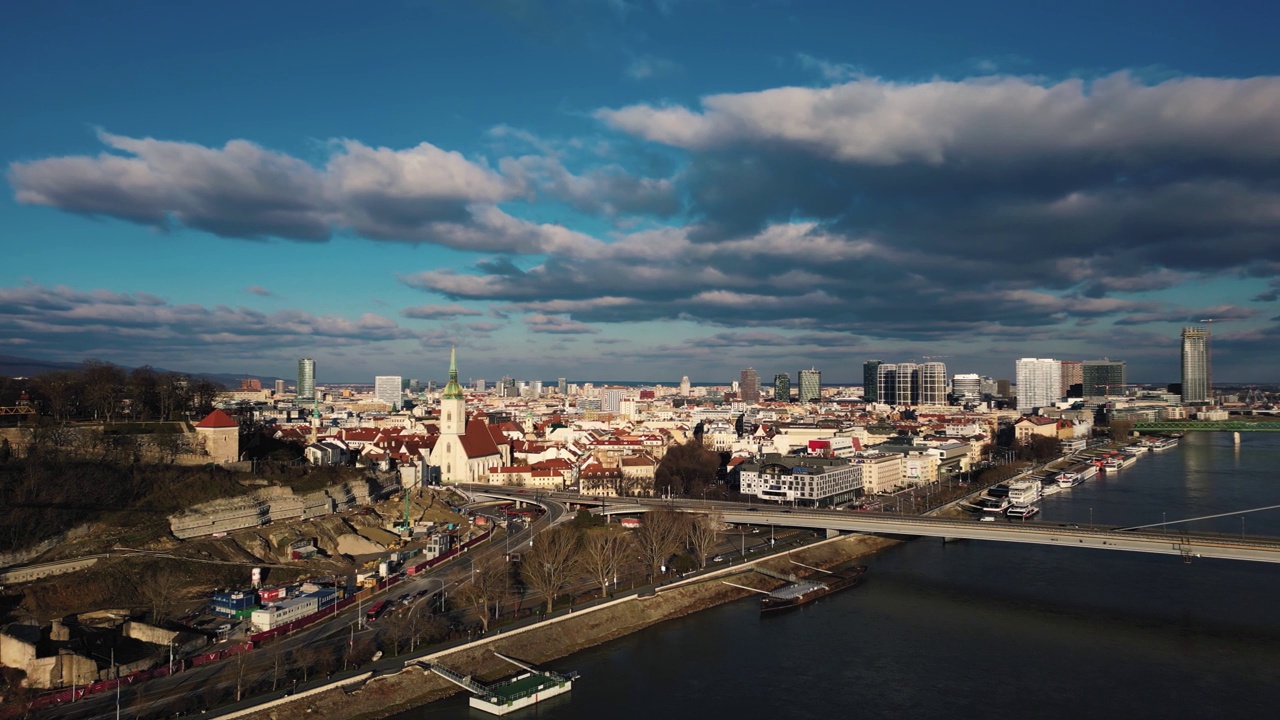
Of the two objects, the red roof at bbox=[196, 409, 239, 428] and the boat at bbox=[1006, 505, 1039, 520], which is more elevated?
the red roof at bbox=[196, 409, 239, 428]

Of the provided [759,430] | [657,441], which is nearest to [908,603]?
[657,441]

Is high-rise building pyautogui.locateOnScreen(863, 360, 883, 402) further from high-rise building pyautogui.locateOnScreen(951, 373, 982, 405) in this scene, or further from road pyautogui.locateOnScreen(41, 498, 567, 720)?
road pyautogui.locateOnScreen(41, 498, 567, 720)

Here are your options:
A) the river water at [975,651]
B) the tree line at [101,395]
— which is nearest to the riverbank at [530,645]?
the river water at [975,651]

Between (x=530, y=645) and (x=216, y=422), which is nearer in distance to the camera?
(x=530, y=645)

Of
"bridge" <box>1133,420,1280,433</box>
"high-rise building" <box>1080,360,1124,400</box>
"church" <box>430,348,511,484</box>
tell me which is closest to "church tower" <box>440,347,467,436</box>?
"church" <box>430,348,511,484</box>

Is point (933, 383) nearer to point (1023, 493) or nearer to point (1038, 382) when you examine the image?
point (1038, 382)

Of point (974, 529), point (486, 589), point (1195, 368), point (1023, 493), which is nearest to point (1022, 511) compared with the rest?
point (1023, 493)

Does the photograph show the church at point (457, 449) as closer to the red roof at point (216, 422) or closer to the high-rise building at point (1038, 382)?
the red roof at point (216, 422)
